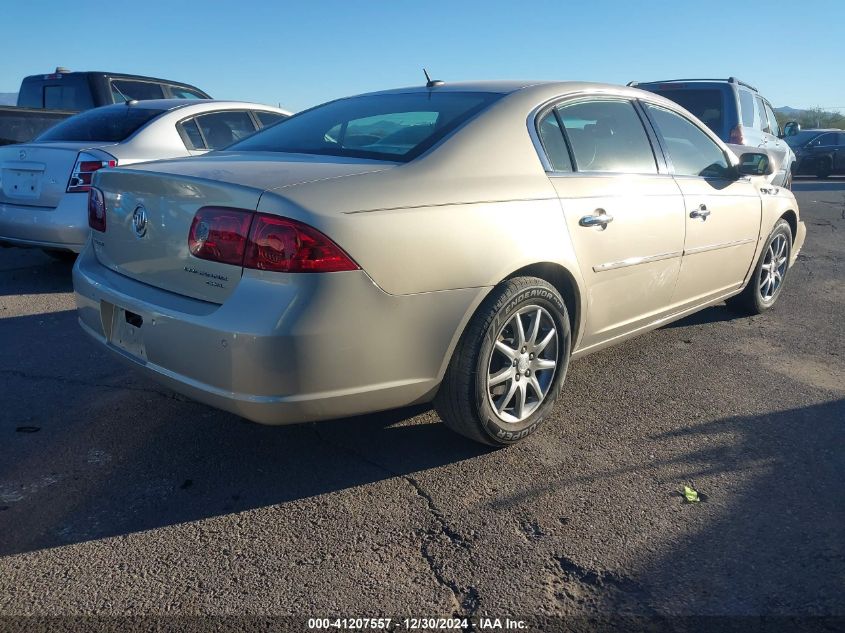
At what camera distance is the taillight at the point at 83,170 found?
5.76 m

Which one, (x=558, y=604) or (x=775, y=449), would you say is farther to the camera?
(x=775, y=449)

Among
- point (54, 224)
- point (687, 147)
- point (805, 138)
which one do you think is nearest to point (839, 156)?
point (805, 138)

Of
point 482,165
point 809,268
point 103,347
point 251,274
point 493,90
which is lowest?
point 809,268

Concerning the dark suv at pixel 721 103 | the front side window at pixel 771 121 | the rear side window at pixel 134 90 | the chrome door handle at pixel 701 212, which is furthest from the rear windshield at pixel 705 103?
the rear side window at pixel 134 90

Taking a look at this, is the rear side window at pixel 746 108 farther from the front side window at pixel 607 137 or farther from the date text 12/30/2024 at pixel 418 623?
the date text 12/30/2024 at pixel 418 623

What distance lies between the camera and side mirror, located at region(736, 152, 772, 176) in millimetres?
4801

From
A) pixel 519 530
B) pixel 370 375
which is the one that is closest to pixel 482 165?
pixel 370 375

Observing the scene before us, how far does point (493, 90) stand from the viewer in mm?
3609

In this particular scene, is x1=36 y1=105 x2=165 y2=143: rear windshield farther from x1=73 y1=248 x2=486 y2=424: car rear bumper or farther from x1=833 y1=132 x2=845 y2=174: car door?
x1=833 y1=132 x2=845 y2=174: car door

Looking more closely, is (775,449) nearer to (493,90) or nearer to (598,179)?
(598,179)

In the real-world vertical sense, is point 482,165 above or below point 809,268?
above

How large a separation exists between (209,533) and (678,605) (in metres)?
1.54

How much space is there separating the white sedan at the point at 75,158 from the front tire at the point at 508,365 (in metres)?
3.37

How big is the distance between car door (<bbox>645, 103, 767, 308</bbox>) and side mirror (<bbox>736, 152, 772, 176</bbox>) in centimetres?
7
